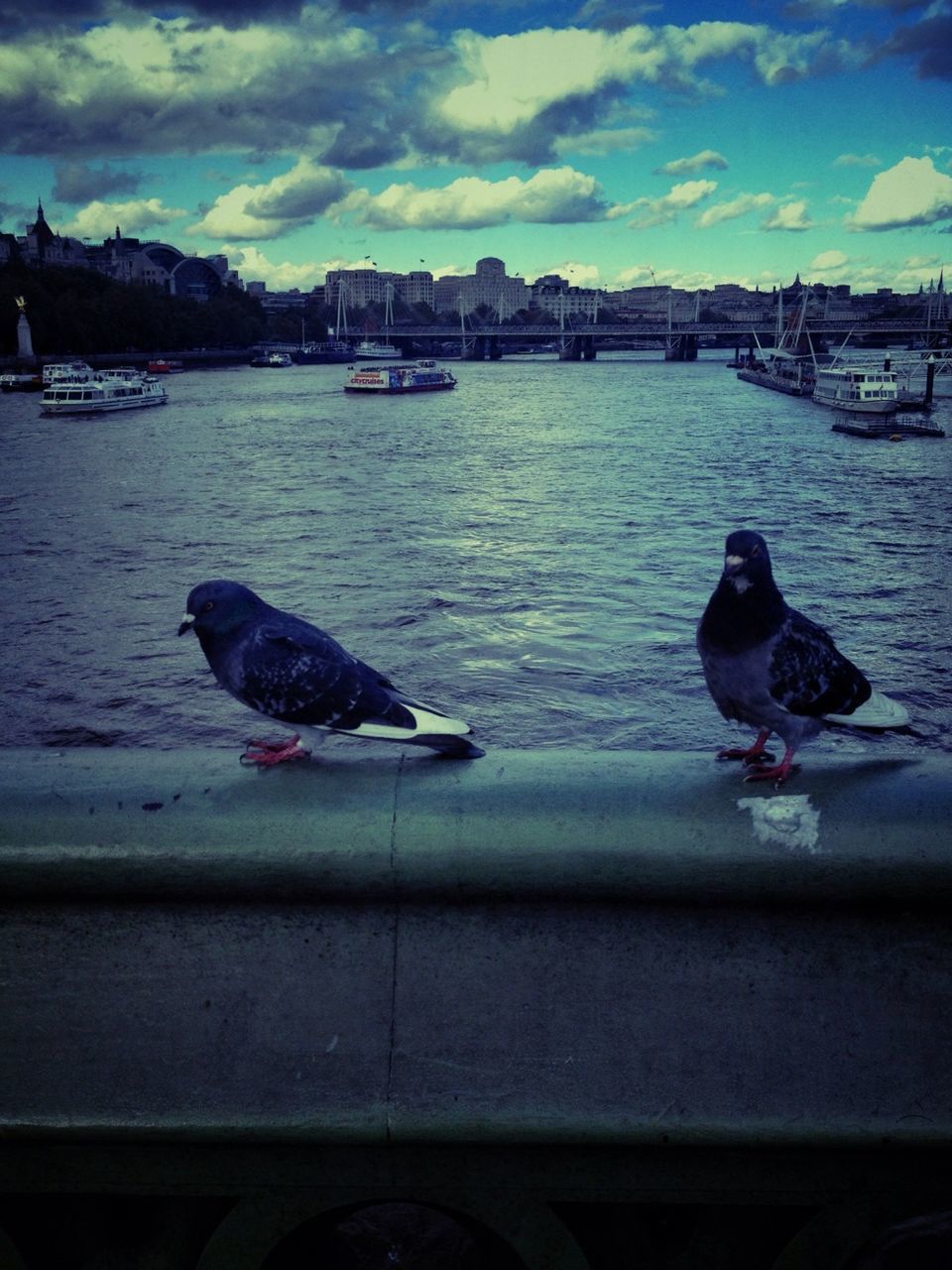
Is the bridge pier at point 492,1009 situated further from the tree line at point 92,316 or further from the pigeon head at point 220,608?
the tree line at point 92,316

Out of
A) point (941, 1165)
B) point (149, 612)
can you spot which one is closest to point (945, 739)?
point (941, 1165)

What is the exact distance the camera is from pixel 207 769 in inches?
56.7

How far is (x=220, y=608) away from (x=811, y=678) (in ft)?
3.72

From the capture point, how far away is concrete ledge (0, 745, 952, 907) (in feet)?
4.03

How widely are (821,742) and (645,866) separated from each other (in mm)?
6793

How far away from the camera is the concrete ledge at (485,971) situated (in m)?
1.24

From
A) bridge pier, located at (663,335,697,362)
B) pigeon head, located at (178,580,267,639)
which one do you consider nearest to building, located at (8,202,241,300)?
bridge pier, located at (663,335,697,362)

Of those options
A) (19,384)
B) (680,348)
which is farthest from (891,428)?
(680,348)

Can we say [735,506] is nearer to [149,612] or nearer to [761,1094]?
[149,612]

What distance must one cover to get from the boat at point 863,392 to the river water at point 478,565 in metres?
4.40

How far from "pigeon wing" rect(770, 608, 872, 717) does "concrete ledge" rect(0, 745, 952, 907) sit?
794 millimetres

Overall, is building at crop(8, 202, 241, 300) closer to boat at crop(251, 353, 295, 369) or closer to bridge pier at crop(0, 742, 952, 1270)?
A: boat at crop(251, 353, 295, 369)

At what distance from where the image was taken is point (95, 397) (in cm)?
4684

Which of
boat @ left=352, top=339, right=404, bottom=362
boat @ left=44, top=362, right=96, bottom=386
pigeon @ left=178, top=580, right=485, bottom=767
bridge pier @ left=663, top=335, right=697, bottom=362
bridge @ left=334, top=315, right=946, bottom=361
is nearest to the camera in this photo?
pigeon @ left=178, top=580, right=485, bottom=767
